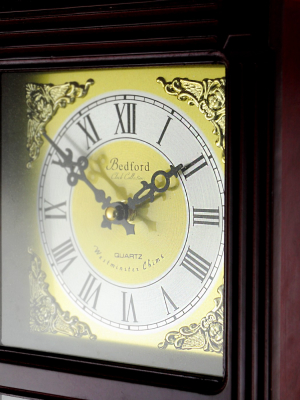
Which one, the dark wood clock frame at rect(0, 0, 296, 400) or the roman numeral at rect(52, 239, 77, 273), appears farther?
the roman numeral at rect(52, 239, 77, 273)

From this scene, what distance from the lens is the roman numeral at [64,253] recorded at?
0.86 metres

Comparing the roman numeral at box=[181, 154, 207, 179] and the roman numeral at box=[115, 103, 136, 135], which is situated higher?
the roman numeral at box=[115, 103, 136, 135]


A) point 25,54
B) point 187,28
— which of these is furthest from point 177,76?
point 25,54

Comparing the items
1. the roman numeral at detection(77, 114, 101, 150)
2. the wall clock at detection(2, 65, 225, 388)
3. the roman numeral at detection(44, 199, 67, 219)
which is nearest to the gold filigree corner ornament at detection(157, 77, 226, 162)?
the wall clock at detection(2, 65, 225, 388)

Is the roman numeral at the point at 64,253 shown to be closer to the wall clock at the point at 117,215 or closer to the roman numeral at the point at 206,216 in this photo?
the wall clock at the point at 117,215

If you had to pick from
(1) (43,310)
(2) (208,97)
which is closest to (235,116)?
(2) (208,97)

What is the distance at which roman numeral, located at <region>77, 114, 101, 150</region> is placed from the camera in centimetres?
83

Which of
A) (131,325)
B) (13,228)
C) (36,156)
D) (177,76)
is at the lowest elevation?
(131,325)

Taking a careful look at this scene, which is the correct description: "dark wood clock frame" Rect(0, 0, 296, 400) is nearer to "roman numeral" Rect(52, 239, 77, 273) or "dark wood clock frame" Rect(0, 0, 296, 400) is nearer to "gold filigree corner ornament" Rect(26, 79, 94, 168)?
"gold filigree corner ornament" Rect(26, 79, 94, 168)

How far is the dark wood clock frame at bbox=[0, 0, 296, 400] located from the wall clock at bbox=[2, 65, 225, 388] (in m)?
0.04

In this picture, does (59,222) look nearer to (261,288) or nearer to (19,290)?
(19,290)

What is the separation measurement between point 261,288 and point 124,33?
387 mm

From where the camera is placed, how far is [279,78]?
2.29ft

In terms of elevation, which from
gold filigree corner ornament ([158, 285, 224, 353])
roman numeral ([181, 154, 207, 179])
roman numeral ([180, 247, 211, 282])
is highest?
roman numeral ([181, 154, 207, 179])
